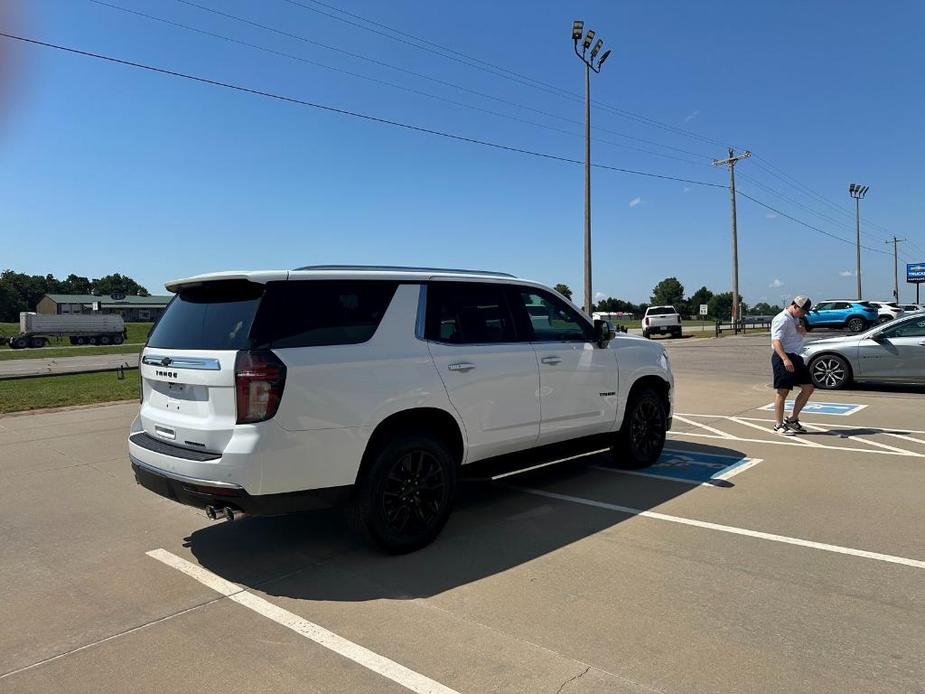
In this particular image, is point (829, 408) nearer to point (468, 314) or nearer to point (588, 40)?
point (468, 314)

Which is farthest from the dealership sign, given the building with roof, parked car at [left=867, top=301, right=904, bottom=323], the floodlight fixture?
the building with roof

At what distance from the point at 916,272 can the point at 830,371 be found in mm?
69623

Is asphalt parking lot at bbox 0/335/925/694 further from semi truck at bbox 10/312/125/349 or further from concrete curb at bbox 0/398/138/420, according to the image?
semi truck at bbox 10/312/125/349

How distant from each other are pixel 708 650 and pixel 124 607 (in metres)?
3.21

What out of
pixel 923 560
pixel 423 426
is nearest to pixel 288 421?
pixel 423 426

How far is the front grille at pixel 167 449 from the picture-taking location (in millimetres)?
3860

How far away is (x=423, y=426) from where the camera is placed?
4.50 m

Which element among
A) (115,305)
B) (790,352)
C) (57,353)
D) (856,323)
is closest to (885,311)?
(856,323)

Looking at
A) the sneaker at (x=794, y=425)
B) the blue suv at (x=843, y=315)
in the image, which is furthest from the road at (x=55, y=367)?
the blue suv at (x=843, y=315)

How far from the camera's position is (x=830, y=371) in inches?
497

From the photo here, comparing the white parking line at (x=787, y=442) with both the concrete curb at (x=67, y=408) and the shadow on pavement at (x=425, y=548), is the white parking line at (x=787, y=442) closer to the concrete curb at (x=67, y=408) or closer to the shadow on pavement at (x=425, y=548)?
the shadow on pavement at (x=425, y=548)

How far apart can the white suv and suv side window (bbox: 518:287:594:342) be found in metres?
0.05

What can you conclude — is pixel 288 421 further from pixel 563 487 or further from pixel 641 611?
pixel 563 487

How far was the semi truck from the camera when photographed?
2314 inches
